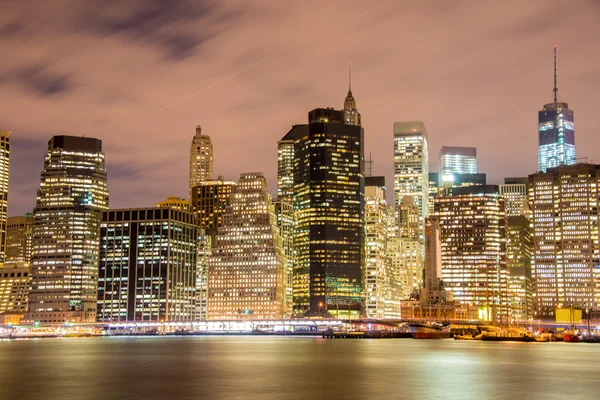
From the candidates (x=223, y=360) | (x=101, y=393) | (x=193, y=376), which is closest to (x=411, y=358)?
(x=223, y=360)

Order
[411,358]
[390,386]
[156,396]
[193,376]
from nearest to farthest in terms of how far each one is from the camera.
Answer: [156,396]
[390,386]
[193,376]
[411,358]

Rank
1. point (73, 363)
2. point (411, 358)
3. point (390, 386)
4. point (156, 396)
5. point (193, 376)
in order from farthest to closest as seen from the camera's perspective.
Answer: point (411, 358) → point (73, 363) → point (193, 376) → point (390, 386) → point (156, 396)

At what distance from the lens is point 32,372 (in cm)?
12244

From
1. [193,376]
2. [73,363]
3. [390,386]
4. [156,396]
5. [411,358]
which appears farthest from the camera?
[411,358]

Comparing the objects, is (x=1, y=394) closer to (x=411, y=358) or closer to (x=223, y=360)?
(x=223, y=360)

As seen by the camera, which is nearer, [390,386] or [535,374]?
[390,386]

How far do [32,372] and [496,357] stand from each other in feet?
267

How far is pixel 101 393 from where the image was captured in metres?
95.0

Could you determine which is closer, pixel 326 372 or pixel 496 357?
pixel 326 372

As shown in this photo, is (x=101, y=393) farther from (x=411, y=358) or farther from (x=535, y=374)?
(x=411, y=358)

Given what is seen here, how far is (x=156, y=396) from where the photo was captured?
300 ft

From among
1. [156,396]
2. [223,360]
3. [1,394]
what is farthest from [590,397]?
[223,360]

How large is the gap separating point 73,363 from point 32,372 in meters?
20.7

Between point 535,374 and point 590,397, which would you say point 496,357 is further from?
point 590,397
